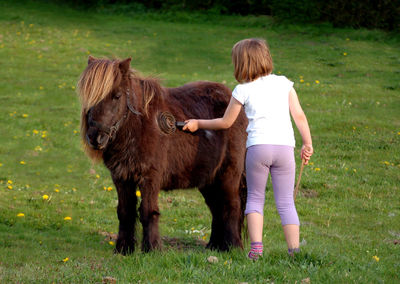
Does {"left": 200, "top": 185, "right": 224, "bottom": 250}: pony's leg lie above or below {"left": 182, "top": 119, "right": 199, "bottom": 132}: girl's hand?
below

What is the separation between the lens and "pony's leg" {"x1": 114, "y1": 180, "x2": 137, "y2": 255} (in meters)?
6.00

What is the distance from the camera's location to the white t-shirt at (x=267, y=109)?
5098 mm

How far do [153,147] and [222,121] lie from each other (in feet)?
2.68

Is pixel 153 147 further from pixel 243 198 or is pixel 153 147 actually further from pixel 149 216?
pixel 243 198

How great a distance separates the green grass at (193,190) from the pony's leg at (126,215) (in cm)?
27

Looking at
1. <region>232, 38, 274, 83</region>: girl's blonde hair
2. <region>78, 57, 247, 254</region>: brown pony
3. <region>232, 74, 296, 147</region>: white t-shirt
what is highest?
<region>232, 38, 274, 83</region>: girl's blonde hair

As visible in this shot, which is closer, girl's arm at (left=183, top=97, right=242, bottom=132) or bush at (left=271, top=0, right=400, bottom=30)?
girl's arm at (left=183, top=97, right=242, bottom=132)

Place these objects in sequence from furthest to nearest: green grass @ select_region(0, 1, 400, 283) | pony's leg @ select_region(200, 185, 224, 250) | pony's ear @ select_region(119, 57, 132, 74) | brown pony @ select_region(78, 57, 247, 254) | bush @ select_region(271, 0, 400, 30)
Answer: bush @ select_region(271, 0, 400, 30) → pony's leg @ select_region(200, 185, 224, 250) → pony's ear @ select_region(119, 57, 132, 74) → brown pony @ select_region(78, 57, 247, 254) → green grass @ select_region(0, 1, 400, 283)

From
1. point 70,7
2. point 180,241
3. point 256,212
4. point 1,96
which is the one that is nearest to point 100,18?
point 70,7

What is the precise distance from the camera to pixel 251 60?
512 centimetres

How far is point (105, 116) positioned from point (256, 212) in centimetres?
172

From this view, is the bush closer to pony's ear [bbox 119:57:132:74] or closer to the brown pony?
the brown pony

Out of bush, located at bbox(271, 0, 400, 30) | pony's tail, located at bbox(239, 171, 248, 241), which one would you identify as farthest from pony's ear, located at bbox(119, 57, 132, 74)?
bush, located at bbox(271, 0, 400, 30)

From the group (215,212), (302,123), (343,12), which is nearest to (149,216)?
(215,212)
